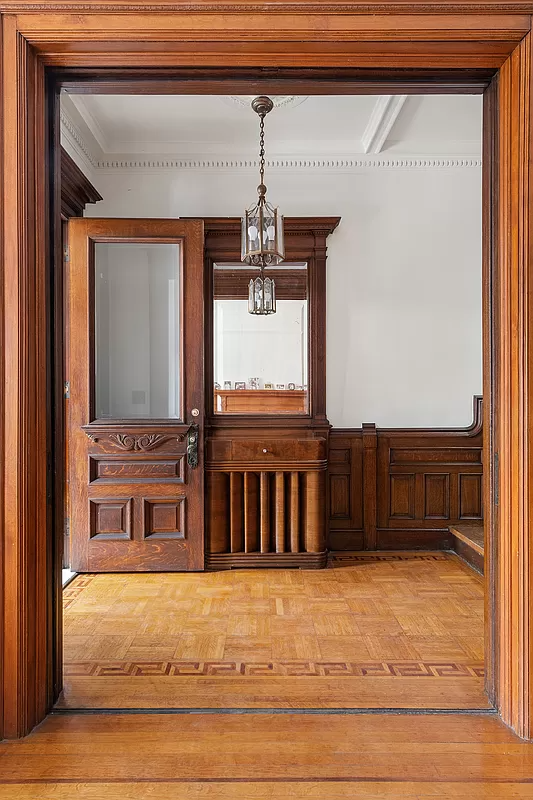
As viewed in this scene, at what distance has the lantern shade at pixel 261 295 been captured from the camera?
12.6 feet

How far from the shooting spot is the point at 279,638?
250cm

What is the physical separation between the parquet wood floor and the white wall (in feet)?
7.94

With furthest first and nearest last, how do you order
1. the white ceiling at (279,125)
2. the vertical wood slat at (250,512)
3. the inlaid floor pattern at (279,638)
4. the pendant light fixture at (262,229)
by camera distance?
the vertical wood slat at (250,512), the white ceiling at (279,125), the pendant light fixture at (262,229), the inlaid floor pattern at (279,638)

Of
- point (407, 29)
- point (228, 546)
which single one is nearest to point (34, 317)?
point (407, 29)

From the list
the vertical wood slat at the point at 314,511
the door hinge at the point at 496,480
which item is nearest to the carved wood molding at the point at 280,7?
the door hinge at the point at 496,480

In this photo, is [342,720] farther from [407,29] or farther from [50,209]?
[407,29]

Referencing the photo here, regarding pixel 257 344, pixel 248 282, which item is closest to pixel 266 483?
pixel 257 344

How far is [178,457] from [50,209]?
1882mm

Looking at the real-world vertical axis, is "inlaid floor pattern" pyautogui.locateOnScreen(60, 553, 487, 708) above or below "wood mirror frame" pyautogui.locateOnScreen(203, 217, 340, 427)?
below

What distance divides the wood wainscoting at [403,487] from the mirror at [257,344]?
514 millimetres

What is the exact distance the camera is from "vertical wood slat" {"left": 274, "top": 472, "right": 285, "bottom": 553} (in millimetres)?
3594

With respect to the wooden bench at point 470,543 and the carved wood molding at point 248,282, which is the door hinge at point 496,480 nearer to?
the wooden bench at point 470,543

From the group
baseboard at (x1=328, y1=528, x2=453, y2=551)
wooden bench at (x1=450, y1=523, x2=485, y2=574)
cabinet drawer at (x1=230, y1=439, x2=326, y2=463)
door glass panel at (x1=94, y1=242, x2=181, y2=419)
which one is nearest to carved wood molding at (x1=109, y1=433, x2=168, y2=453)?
door glass panel at (x1=94, y1=242, x2=181, y2=419)

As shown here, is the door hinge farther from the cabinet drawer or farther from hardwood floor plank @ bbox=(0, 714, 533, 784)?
the cabinet drawer
